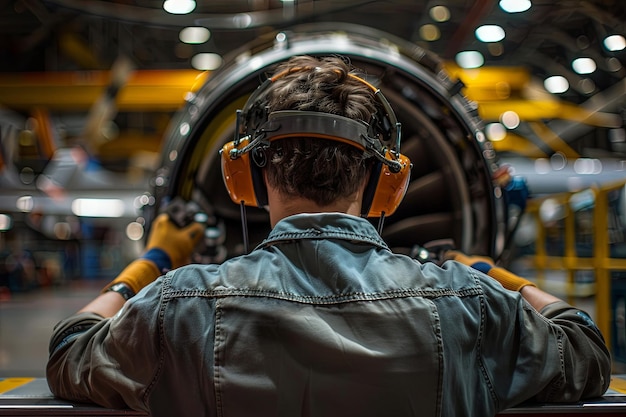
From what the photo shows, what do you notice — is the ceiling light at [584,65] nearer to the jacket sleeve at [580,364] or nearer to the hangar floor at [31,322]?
the hangar floor at [31,322]

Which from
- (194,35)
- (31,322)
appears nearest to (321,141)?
(31,322)

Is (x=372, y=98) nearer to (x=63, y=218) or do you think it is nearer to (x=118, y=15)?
(x=118, y=15)

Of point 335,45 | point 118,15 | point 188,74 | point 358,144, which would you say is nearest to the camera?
point 358,144

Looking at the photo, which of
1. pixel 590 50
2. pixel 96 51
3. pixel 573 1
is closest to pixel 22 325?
pixel 96 51

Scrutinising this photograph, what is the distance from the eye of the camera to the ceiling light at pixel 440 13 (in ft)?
21.5

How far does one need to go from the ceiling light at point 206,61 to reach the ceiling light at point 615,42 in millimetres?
5281

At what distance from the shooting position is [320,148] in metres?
1.03

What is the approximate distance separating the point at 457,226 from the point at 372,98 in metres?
1.32

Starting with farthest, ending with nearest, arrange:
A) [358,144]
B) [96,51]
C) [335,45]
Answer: [96,51] < [335,45] < [358,144]

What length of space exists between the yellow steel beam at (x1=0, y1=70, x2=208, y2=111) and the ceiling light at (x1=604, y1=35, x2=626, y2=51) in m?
4.80

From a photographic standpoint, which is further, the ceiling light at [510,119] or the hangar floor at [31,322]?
the ceiling light at [510,119]

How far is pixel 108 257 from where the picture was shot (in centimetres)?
1503

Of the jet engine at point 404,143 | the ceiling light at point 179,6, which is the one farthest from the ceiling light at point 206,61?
the jet engine at point 404,143

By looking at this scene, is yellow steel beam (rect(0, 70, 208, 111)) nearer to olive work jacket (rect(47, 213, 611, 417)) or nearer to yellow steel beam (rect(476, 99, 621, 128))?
yellow steel beam (rect(476, 99, 621, 128))
